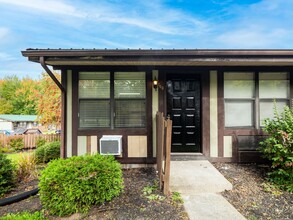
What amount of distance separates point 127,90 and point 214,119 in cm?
222

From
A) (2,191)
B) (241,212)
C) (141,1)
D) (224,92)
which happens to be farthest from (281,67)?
(141,1)

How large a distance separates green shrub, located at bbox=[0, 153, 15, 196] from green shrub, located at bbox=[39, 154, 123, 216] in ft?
5.62

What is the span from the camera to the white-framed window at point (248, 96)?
492 cm

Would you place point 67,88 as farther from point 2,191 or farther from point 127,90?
point 2,191

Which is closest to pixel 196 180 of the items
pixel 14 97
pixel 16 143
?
pixel 16 143

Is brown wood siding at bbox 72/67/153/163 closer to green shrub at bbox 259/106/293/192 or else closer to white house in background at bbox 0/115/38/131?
green shrub at bbox 259/106/293/192

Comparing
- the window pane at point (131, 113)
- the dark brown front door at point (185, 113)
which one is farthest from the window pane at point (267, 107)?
the window pane at point (131, 113)

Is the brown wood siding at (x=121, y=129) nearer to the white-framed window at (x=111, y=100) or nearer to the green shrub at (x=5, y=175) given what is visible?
the white-framed window at (x=111, y=100)

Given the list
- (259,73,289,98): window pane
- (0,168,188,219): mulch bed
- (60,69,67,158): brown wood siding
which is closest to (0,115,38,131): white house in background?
(60,69,67,158): brown wood siding

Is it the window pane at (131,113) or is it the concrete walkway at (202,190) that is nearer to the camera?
the concrete walkway at (202,190)

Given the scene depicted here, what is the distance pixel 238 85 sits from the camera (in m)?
4.93

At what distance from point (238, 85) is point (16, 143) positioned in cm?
1299

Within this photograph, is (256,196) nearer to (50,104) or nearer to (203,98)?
(203,98)

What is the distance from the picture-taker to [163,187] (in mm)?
3207
